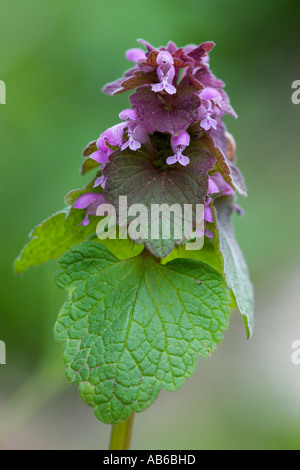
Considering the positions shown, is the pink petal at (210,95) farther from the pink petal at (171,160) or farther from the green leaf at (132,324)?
the green leaf at (132,324)

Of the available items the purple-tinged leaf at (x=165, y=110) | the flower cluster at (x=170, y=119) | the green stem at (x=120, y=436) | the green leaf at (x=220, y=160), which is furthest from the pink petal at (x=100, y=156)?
the green stem at (x=120, y=436)

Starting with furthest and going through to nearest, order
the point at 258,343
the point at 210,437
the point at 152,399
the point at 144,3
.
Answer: the point at 144,3 < the point at 258,343 < the point at 210,437 < the point at 152,399

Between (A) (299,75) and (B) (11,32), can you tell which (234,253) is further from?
(A) (299,75)

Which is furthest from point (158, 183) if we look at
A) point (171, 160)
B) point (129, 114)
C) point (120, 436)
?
point (120, 436)

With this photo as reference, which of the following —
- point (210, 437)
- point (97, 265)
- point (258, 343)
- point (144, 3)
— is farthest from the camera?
point (144, 3)

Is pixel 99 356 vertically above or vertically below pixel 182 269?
below

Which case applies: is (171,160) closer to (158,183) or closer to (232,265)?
(158,183)

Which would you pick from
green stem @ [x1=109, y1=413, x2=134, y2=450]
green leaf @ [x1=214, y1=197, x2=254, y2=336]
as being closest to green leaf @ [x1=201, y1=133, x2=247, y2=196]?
green leaf @ [x1=214, y1=197, x2=254, y2=336]
